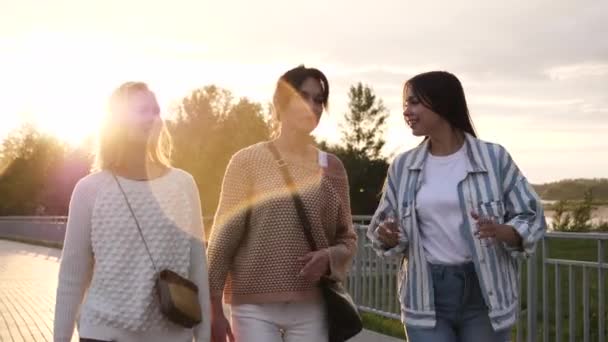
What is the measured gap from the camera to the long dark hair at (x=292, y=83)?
3.52 meters

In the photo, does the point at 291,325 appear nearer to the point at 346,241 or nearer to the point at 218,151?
the point at 346,241

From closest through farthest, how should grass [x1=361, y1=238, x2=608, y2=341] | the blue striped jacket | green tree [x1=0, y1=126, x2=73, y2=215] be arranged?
the blue striped jacket < grass [x1=361, y1=238, x2=608, y2=341] < green tree [x1=0, y1=126, x2=73, y2=215]

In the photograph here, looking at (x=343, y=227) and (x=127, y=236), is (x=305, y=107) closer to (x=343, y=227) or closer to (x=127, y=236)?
(x=343, y=227)

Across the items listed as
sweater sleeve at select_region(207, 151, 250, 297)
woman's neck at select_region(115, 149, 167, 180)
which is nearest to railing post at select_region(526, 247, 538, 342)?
sweater sleeve at select_region(207, 151, 250, 297)

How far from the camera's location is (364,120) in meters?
61.0

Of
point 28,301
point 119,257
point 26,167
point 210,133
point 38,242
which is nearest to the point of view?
point 119,257

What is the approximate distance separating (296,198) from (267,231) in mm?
169

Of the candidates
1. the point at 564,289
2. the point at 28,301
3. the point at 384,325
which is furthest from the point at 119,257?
the point at 28,301

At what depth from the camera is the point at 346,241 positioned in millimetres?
3645

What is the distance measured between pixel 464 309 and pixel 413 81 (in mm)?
909

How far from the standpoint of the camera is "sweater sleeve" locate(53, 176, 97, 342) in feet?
10.2

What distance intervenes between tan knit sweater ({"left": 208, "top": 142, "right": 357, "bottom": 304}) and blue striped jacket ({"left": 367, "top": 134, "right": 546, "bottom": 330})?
262 mm

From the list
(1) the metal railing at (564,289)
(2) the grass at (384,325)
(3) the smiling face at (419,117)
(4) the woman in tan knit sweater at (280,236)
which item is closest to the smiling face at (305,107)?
(4) the woman in tan knit sweater at (280,236)

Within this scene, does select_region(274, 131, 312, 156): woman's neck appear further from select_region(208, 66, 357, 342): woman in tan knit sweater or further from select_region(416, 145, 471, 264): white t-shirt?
select_region(416, 145, 471, 264): white t-shirt
